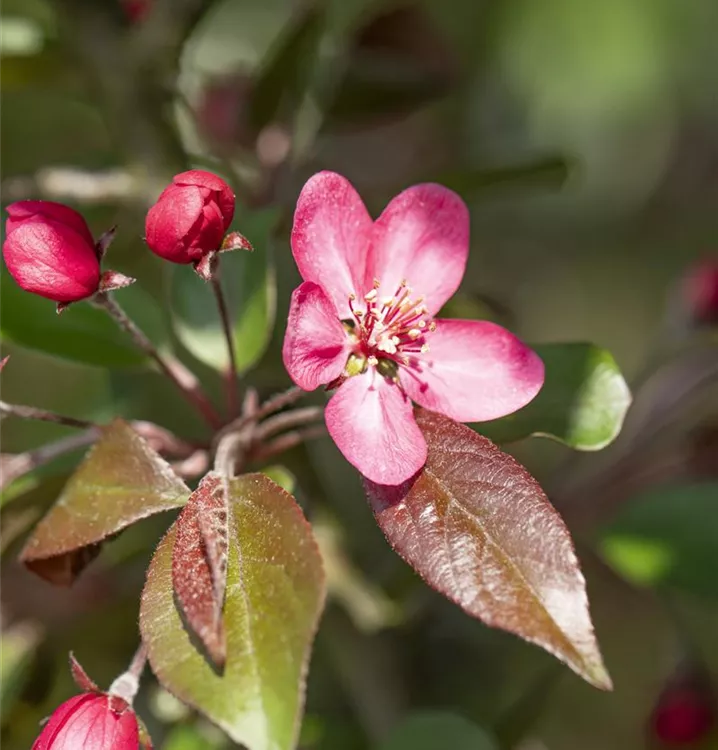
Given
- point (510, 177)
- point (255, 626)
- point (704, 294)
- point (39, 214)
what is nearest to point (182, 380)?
point (39, 214)

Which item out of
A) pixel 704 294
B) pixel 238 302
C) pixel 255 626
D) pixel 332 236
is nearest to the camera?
pixel 255 626

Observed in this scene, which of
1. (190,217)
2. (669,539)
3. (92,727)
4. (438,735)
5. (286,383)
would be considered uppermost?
(190,217)

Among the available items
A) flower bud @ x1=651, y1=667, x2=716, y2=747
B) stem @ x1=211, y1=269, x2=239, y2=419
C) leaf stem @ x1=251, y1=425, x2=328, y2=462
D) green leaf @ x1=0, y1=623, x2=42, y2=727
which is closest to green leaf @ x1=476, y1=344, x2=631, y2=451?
leaf stem @ x1=251, y1=425, x2=328, y2=462

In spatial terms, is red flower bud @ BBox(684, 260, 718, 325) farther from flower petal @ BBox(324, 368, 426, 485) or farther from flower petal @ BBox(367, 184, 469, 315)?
flower petal @ BBox(324, 368, 426, 485)

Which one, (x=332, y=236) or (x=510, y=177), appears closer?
(x=332, y=236)

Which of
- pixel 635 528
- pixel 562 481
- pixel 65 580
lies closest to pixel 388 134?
pixel 562 481

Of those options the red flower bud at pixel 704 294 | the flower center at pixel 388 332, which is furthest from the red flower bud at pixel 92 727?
the red flower bud at pixel 704 294

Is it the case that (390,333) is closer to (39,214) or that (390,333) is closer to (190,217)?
(190,217)
